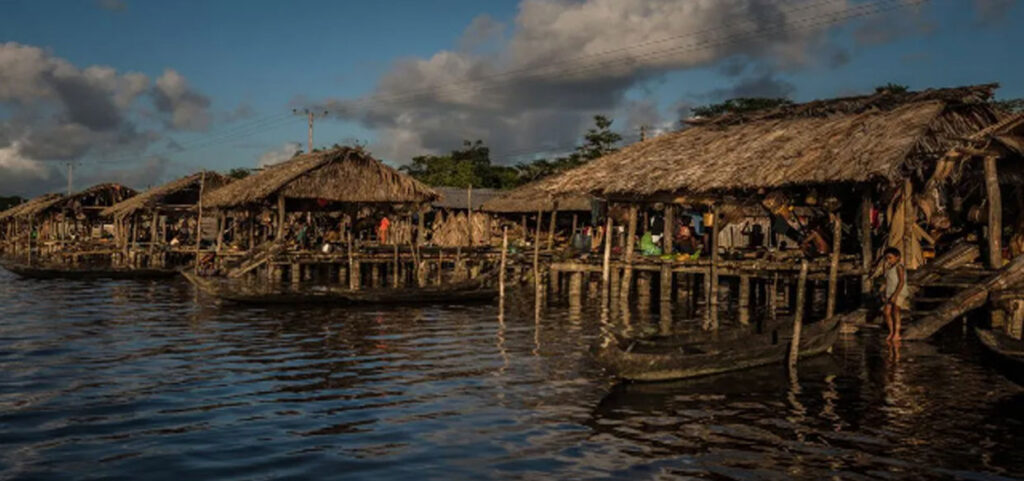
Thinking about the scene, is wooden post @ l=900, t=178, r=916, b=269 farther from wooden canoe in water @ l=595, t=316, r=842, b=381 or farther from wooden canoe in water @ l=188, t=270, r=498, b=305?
wooden canoe in water @ l=188, t=270, r=498, b=305

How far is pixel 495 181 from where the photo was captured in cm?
5328

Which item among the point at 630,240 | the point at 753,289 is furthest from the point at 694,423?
the point at 753,289

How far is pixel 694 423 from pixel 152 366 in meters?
7.62

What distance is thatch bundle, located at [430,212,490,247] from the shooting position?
128 feet

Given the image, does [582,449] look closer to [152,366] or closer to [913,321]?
[152,366]

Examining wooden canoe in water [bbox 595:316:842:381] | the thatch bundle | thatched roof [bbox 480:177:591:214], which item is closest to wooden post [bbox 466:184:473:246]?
thatched roof [bbox 480:177:591:214]

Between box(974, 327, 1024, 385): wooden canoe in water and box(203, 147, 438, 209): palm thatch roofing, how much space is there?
61.1 ft

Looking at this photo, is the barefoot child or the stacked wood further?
the barefoot child

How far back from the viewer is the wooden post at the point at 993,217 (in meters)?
14.3

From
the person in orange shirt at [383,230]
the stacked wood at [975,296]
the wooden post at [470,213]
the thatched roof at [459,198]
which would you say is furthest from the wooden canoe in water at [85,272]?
the stacked wood at [975,296]

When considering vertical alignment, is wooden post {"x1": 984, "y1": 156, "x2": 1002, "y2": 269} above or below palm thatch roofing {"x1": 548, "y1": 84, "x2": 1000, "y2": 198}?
below

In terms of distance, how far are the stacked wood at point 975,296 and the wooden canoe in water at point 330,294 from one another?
10.9m

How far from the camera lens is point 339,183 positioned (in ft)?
84.2

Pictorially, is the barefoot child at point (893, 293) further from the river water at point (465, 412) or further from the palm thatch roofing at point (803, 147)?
the palm thatch roofing at point (803, 147)
